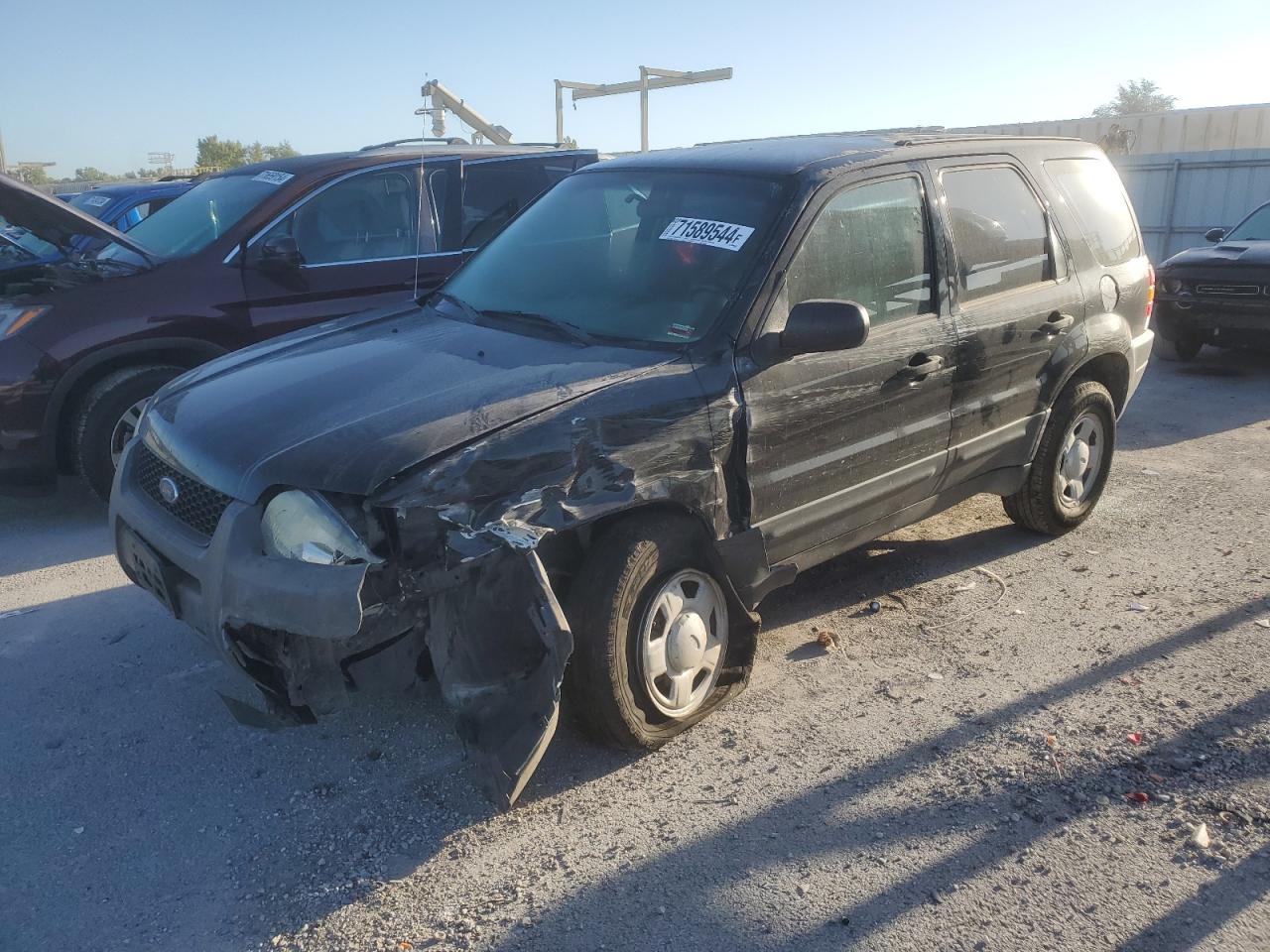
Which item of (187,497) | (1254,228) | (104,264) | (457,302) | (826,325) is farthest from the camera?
(1254,228)

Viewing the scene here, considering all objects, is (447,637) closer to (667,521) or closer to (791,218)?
(667,521)

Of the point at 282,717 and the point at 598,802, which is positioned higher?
the point at 282,717

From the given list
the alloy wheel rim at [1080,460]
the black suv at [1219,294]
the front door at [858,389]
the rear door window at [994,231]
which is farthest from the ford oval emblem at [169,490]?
the black suv at [1219,294]

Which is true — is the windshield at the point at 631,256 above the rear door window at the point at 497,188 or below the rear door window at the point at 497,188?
below

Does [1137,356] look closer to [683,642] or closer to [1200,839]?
[1200,839]

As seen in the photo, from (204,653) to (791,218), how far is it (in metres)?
2.92

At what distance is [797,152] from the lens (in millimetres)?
4082

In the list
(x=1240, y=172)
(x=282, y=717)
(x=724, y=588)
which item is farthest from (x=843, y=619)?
(x=1240, y=172)

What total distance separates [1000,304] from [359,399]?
288cm

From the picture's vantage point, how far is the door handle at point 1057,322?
15.6 feet

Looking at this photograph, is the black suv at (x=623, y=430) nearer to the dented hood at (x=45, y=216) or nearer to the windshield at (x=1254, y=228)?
the dented hood at (x=45, y=216)

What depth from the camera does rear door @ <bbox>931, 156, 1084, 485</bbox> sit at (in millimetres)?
4363

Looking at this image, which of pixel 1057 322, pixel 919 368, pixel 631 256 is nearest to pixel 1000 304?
pixel 1057 322

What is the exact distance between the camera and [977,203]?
14.8 ft
